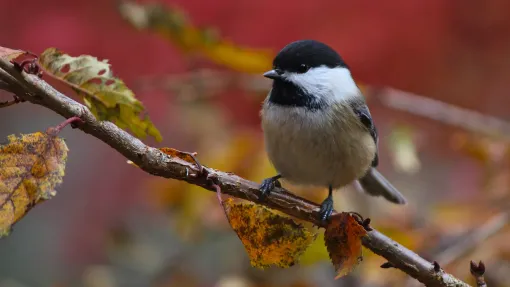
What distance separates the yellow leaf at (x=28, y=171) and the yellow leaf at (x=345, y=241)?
0.37 m

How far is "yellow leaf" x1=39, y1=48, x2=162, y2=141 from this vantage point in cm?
66

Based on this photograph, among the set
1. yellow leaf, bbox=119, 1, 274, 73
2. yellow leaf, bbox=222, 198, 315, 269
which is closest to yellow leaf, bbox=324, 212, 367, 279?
yellow leaf, bbox=222, 198, 315, 269

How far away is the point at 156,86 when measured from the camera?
1433 mm

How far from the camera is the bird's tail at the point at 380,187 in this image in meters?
1.49

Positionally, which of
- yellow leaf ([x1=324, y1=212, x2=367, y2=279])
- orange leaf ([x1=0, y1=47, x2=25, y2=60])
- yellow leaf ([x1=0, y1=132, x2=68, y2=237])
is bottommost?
yellow leaf ([x1=324, y1=212, x2=367, y2=279])

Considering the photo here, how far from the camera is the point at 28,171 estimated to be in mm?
571

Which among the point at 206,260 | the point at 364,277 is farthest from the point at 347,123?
the point at 206,260

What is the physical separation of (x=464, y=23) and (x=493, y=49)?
0.49ft

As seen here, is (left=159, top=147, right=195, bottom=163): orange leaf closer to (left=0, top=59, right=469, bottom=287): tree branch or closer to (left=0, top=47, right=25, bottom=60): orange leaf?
(left=0, top=59, right=469, bottom=287): tree branch

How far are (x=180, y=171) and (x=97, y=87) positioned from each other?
5.5 inches

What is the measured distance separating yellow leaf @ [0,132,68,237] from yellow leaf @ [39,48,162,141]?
9cm

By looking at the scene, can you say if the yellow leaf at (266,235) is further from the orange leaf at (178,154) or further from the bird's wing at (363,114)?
the bird's wing at (363,114)

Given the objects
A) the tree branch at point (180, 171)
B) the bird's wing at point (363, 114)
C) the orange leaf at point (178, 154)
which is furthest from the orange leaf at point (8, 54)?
the bird's wing at point (363, 114)

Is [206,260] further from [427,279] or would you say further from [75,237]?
[427,279]
